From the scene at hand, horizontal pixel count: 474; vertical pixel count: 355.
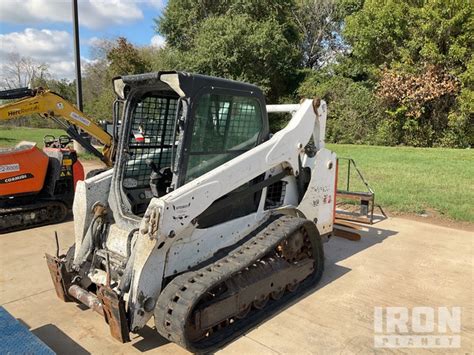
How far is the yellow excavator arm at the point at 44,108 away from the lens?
6930 mm

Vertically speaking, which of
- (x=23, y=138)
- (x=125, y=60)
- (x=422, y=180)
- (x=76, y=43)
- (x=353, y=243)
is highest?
(x=125, y=60)

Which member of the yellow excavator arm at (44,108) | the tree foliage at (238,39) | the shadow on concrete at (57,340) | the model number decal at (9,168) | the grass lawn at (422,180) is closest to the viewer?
the shadow on concrete at (57,340)

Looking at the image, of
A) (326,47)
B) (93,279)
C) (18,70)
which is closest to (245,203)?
(93,279)

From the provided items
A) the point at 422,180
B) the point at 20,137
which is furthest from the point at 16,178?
the point at 20,137

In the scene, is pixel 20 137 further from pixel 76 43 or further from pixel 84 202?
pixel 84 202

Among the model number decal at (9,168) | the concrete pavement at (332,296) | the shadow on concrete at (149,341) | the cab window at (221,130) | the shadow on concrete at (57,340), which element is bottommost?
the shadow on concrete at (57,340)

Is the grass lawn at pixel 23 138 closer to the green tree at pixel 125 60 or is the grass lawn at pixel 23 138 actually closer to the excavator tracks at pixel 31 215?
the green tree at pixel 125 60

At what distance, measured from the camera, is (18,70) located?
145ft

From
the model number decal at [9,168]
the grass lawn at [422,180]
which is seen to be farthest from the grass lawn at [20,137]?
the grass lawn at [422,180]

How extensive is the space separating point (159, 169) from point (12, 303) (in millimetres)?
1952

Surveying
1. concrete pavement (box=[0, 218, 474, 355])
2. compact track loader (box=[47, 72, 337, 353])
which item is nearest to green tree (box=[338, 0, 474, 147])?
concrete pavement (box=[0, 218, 474, 355])

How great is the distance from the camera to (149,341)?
350cm

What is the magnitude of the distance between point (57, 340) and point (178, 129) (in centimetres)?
203

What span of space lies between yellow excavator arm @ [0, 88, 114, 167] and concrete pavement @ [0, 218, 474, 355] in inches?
79.8
